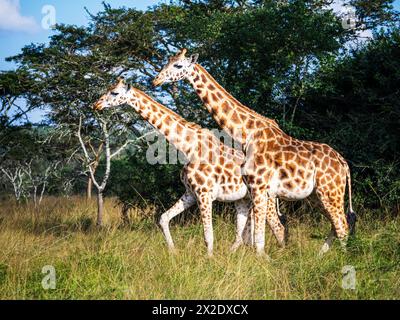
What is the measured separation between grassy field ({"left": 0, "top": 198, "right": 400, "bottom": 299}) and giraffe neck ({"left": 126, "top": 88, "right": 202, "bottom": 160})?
4.41 feet

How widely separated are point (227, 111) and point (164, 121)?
94cm

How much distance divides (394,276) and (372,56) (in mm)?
5208

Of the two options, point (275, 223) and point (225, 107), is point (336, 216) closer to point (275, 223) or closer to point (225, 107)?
point (275, 223)

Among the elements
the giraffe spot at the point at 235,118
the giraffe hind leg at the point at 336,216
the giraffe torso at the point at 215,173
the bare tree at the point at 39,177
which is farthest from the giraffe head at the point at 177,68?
the bare tree at the point at 39,177

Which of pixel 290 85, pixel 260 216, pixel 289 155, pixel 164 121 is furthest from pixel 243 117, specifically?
pixel 290 85

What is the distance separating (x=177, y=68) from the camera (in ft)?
23.4

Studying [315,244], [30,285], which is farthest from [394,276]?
[30,285]

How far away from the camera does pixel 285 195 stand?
22.7 feet

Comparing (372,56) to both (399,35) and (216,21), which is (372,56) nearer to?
(399,35)

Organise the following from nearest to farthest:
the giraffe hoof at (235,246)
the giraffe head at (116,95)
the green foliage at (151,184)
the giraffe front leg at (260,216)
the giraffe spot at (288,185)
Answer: the giraffe front leg at (260,216), the giraffe spot at (288,185), the giraffe hoof at (235,246), the giraffe head at (116,95), the green foliage at (151,184)

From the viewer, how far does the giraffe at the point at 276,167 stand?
6.77m

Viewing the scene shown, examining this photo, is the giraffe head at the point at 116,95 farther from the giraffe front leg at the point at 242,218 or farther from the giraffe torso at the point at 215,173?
the giraffe front leg at the point at 242,218

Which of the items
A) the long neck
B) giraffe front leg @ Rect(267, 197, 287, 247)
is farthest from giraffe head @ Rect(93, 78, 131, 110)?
giraffe front leg @ Rect(267, 197, 287, 247)

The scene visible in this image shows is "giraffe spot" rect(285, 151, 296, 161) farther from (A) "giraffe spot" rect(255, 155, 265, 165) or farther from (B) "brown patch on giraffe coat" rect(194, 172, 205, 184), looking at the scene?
(B) "brown patch on giraffe coat" rect(194, 172, 205, 184)
